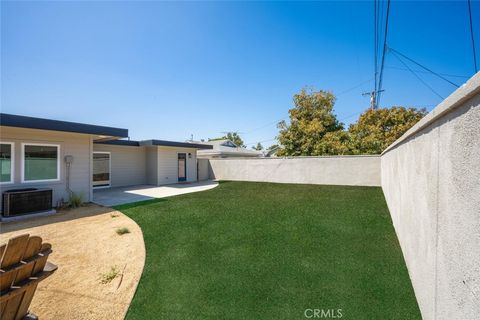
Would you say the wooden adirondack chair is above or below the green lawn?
above

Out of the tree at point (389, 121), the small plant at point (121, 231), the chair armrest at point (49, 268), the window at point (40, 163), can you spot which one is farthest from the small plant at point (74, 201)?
the tree at point (389, 121)

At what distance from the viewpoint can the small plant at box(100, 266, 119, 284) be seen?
3468mm

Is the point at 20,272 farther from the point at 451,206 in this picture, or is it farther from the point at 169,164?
the point at 169,164

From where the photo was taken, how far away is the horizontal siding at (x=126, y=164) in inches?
494

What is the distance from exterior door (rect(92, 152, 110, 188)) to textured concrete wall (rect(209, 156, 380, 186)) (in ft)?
23.2

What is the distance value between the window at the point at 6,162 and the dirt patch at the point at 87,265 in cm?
167

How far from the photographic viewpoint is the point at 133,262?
156 inches

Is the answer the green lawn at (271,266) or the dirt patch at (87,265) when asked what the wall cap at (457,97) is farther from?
the dirt patch at (87,265)

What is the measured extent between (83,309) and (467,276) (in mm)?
3926

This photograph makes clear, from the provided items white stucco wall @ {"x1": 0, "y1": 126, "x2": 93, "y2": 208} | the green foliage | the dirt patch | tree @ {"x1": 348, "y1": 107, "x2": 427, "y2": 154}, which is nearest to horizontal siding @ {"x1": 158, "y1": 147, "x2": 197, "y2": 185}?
white stucco wall @ {"x1": 0, "y1": 126, "x2": 93, "y2": 208}

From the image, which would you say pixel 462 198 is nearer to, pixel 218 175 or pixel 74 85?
pixel 74 85

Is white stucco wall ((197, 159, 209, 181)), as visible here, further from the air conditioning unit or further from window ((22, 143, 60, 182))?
the air conditioning unit

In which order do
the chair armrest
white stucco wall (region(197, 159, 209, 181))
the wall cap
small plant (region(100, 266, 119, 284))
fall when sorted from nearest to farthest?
the wall cap → the chair armrest → small plant (region(100, 266, 119, 284)) → white stucco wall (region(197, 159, 209, 181))

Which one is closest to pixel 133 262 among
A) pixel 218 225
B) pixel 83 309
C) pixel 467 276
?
pixel 83 309
